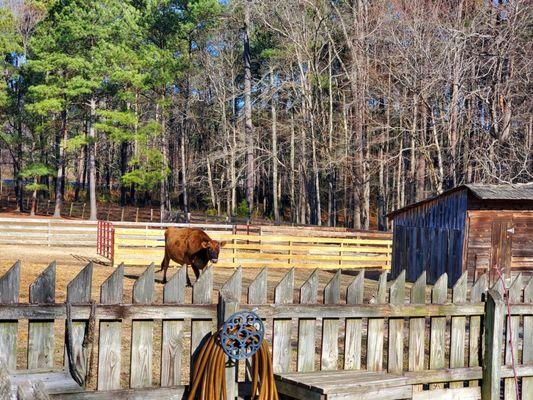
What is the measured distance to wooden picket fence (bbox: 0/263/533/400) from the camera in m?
4.66

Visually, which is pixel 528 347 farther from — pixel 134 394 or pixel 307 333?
pixel 134 394

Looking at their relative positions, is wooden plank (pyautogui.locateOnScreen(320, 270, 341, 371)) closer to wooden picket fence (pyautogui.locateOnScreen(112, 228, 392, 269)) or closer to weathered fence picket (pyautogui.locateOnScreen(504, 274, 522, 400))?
weathered fence picket (pyautogui.locateOnScreen(504, 274, 522, 400))

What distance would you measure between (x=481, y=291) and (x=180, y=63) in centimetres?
4444

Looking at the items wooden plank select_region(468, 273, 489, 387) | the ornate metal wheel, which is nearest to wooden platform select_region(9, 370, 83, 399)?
the ornate metal wheel

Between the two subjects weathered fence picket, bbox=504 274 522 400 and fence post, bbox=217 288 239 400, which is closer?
fence post, bbox=217 288 239 400

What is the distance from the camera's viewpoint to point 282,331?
543 cm

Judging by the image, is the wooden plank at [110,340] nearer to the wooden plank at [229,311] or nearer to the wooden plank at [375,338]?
the wooden plank at [229,311]

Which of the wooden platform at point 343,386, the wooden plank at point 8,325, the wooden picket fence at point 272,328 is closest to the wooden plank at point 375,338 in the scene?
the wooden picket fence at point 272,328

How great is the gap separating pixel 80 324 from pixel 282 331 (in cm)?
144

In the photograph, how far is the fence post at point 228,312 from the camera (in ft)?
16.7

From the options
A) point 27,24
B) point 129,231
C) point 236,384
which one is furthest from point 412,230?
point 27,24

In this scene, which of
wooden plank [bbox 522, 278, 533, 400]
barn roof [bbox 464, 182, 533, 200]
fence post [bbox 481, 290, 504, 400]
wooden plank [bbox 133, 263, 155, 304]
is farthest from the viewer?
barn roof [bbox 464, 182, 533, 200]

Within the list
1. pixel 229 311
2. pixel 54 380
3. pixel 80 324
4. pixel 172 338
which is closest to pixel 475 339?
pixel 229 311

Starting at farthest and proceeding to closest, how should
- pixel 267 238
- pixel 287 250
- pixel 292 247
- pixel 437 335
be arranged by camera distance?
pixel 287 250, pixel 267 238, pixel 292 247, pixel 437 335
